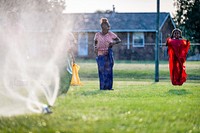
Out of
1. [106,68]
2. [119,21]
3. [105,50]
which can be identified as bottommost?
[119,21]

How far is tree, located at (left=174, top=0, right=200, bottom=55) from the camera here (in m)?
61.2

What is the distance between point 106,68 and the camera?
55.1 feet

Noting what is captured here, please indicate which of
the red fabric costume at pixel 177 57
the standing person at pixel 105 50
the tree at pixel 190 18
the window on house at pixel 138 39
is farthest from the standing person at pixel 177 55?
the tree at pixel 190 18

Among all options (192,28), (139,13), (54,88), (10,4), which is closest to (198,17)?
(192,28)

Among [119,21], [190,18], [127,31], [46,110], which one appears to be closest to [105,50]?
[46,110]

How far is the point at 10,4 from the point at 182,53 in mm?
23119

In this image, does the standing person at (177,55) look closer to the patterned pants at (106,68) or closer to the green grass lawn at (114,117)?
the patterned pants at (106,68)

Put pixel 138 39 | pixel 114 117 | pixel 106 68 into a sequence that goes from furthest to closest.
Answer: pixel 138 39, pixel 106 68, pixel 114 117

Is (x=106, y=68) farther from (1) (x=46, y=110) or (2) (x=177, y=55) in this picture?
(1) (x=46, y=110)

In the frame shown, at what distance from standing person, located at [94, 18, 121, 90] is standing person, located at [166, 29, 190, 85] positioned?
2.67 m

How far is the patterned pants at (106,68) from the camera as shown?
1669 cm

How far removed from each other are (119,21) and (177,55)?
40.0 meters

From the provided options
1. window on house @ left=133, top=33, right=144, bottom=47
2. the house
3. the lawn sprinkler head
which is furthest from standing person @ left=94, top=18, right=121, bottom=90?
window on house @ left=133, top=33, right=144, bottom=47

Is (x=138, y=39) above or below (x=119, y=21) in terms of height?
below
